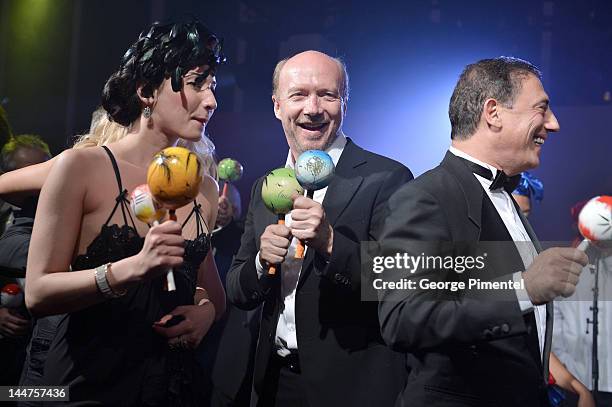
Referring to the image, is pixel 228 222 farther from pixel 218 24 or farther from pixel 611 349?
pixel 611 349

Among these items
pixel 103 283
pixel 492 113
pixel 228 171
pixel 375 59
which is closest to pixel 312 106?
pixel 492 113

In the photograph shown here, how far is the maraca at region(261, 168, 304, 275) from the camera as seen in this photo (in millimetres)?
2219

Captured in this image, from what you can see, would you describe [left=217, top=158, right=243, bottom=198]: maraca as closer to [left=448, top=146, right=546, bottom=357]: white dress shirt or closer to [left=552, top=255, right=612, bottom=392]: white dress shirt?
[left=552, top=255, right=612, bottom=392]: white dress shirt

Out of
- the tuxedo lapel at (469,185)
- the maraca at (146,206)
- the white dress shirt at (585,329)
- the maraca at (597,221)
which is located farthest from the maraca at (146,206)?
the white dress shirt at (585,329)

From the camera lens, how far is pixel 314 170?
220 cm

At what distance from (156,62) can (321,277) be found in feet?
3.13

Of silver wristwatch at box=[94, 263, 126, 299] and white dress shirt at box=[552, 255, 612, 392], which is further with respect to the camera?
white dress shirt at box=[552, 255, 612, 392]

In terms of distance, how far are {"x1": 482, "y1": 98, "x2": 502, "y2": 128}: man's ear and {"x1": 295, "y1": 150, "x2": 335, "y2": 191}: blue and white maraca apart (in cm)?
55

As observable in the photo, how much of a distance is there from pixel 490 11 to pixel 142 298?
415 centimetres

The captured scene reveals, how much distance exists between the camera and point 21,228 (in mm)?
2832

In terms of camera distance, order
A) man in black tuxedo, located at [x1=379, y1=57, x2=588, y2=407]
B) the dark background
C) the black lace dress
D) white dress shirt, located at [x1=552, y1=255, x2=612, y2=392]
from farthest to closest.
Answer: the dark background < white dress shirt, located at [x1=552, y1=255, x2=612, y2=392] < the black lace dress < man in black tuxedo, located at [x1=379, y1=57, x2=588, y2=407]

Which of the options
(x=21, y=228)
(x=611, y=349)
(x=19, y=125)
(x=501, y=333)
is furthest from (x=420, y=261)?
(x=19, y=125)

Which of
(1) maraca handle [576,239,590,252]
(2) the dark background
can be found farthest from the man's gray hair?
(2) the dark background

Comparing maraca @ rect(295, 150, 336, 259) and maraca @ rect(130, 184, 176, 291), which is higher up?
maraca @ rect(295, 150, 336, 259)
